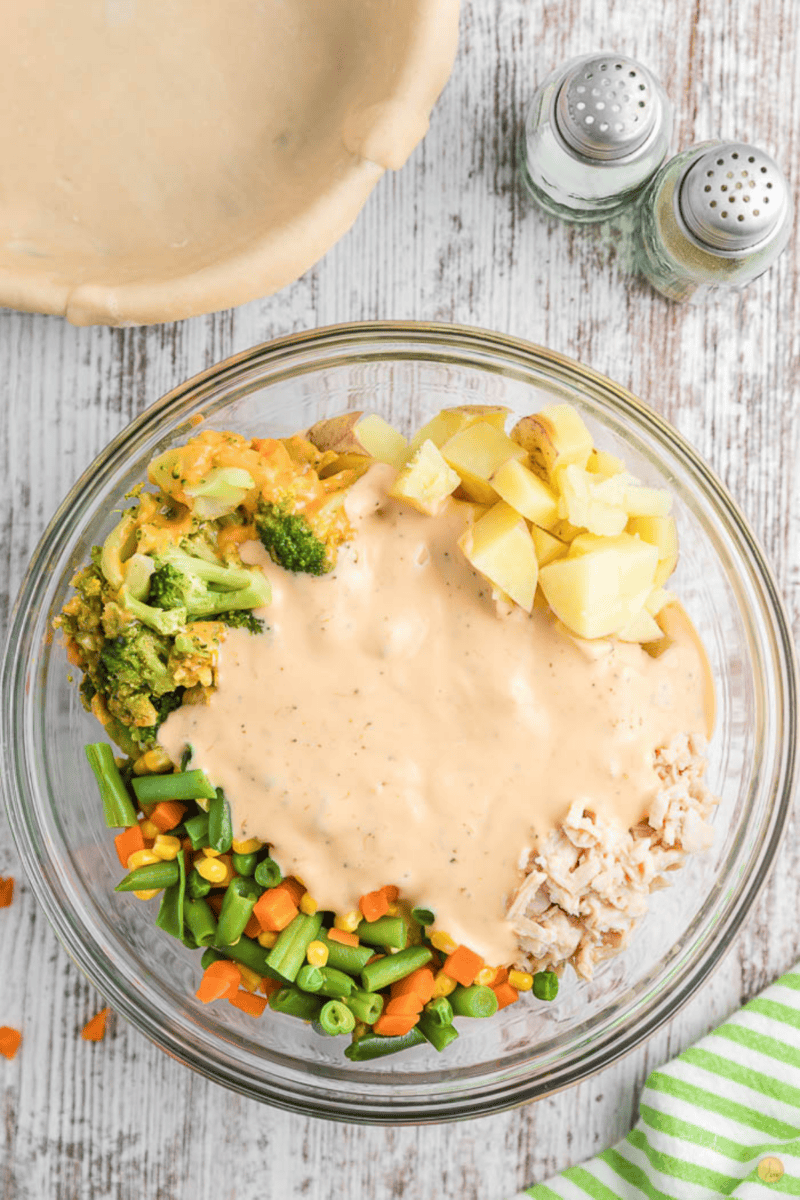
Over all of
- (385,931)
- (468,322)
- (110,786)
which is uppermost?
(468,322)

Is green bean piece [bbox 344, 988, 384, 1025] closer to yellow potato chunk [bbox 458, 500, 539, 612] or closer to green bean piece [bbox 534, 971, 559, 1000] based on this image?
green bean piece [bbox 534, 971, 559, 1000]

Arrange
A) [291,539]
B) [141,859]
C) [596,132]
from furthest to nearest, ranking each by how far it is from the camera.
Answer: [596,132] < [141,859] < [291,539]

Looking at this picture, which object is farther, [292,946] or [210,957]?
[210,957]

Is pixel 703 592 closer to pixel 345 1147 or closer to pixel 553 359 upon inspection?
pixel 553 359

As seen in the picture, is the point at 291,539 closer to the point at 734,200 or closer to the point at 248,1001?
the point at 248,1001

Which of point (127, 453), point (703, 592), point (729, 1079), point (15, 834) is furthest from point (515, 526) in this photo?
point (729, 1079)

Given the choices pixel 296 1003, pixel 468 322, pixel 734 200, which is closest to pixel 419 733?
pixel 296 1003

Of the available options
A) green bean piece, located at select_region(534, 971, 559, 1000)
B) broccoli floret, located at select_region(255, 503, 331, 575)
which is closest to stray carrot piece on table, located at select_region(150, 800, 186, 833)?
broccoli floret, located at select_region(255, 503, 331, 575)

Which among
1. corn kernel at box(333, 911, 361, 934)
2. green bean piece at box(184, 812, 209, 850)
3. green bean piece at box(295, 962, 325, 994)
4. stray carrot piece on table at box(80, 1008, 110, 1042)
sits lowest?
stray carrot piece on table at box(80, 1008, 110, 1042)
